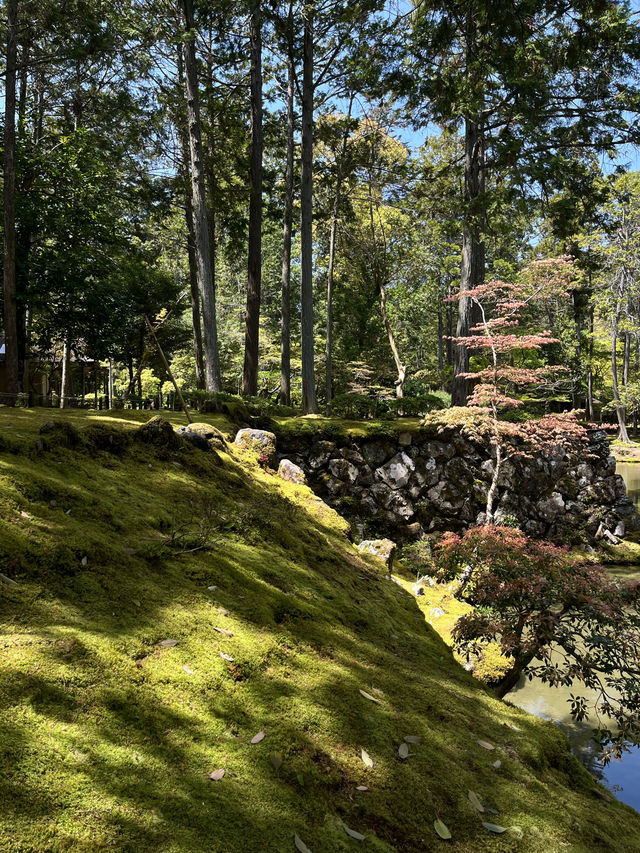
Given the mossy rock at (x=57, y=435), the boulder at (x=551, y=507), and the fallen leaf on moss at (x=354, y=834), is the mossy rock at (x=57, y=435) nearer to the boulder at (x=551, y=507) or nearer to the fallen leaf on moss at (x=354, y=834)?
the fallen leaf on moss at (x=354, y=834)

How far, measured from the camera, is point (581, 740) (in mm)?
5410

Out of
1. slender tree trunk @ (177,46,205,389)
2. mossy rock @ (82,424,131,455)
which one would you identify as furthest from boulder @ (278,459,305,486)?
slender tree trunk @ (177,46,205,389)

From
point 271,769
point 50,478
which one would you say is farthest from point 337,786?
point 50,478

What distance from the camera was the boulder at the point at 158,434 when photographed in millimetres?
4699

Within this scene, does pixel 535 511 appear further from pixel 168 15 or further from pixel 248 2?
pixel 168 15

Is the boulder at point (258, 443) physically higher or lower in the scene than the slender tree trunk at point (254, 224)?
lower

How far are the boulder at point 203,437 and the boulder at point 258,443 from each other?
845 mm

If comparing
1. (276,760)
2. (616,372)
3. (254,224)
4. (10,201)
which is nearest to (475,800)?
(276,760)

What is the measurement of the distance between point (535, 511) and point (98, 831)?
11.1m

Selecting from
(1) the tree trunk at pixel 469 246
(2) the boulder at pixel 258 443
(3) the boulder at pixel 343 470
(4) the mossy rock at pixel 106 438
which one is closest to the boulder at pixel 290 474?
(2) the boulder at pixel 258 443

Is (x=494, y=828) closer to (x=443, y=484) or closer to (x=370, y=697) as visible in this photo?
(x=370, y=697)

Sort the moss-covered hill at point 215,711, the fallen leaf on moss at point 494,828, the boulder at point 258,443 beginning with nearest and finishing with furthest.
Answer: the moss-covered hill at point 215,711, the fallen leaf on moss at point 494,828, the boulder at point 258,443

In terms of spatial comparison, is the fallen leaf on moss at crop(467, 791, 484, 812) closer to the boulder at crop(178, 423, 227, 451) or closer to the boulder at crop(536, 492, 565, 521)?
the boulder at crop(178, 423, 227, 451)

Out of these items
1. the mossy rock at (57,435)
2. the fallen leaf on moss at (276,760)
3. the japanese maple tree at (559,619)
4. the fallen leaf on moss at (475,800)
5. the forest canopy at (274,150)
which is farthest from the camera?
the forest canopy at (274,150)
